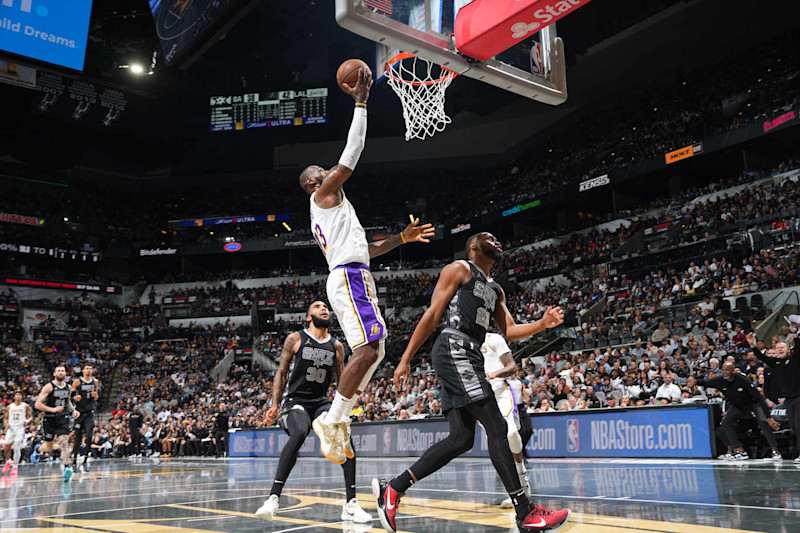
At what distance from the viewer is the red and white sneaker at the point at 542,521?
12.7 ft

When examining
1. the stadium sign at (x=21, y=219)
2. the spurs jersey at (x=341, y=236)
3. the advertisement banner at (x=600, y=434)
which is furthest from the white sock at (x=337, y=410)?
the stadium sign at (x=21, y=219)

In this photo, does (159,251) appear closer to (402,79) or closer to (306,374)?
(402,79)

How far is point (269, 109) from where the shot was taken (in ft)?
109

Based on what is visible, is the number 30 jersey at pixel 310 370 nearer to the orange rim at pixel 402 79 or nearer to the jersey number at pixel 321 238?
the jersey number at pixel 321 238

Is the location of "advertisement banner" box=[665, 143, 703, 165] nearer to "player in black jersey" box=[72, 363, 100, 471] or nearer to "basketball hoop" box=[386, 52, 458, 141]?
"basketball hoop" box=[386, 52, 458, 141]

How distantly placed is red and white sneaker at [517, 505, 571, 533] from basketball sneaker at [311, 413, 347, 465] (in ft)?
4.83

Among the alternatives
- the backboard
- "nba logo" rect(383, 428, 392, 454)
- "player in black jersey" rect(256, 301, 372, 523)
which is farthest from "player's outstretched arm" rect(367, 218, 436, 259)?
"nba logo" rect(383, 428, 392, 454)

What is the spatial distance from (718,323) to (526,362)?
635 cm

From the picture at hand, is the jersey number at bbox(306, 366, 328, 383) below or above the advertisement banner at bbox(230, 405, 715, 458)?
above

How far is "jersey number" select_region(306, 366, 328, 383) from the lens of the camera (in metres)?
5.94

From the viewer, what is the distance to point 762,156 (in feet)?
85.8

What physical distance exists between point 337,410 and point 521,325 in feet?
4.86

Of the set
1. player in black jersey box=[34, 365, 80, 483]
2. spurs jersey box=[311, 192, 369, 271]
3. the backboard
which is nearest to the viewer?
spurs jersey box=[311, 192, 369, 271]

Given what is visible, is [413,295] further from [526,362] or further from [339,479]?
[339,479]
